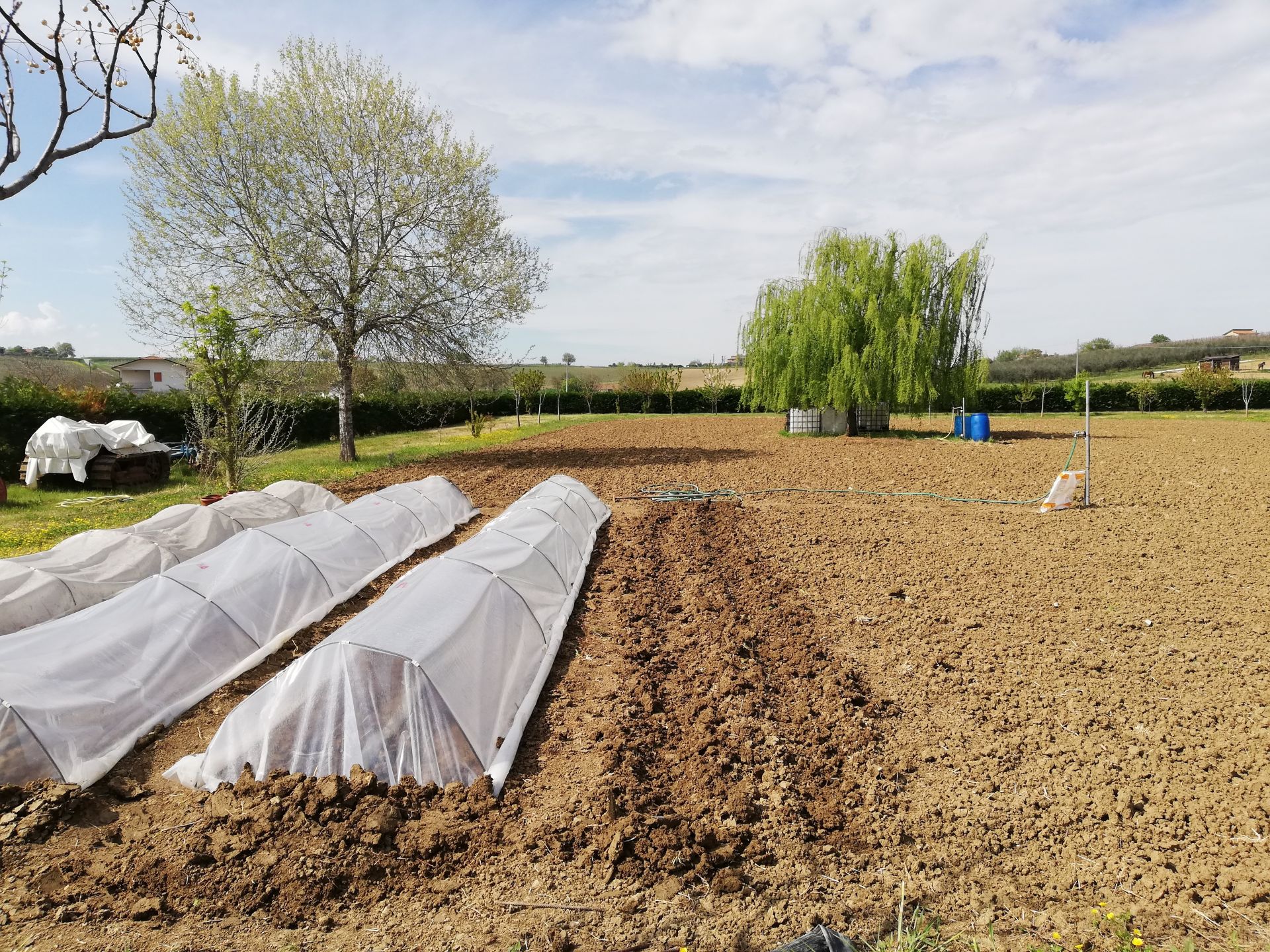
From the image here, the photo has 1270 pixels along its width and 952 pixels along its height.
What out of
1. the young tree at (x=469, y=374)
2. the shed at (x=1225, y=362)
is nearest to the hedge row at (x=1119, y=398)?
the shed at (x=1225, y=362)

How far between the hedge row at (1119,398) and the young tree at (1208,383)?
2.99 ft

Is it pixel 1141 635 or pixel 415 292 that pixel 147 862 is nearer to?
pixel 1141 635

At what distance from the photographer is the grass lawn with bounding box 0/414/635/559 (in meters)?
10.8

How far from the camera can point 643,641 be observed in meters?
6.05

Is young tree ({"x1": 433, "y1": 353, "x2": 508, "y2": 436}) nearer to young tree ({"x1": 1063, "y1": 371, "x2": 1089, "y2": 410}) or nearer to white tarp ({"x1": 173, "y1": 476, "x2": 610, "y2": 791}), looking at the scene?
white tarp ({"x1": 173, "y1": 476, "x2": 610, "y2": 791})

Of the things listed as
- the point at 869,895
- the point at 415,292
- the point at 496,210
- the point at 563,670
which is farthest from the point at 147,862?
the point at 496,210

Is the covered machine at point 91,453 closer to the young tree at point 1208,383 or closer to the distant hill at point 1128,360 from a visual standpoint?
the young tree at point 1208,383

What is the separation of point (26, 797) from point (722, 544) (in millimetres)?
6899

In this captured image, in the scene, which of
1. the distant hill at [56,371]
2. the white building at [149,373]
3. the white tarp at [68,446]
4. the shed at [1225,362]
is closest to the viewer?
the white tarp at [68,446]

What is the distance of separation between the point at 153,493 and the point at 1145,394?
146ft

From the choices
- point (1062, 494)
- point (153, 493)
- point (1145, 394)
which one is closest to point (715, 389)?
point (1145, 394)

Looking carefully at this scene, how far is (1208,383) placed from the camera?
37.2m

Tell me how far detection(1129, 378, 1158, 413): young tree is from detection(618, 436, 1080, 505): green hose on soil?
33169 mm

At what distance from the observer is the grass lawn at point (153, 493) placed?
10.8 meters
